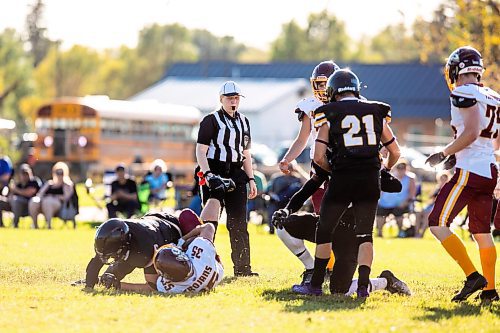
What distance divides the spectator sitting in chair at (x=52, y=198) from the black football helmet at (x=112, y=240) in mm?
12173

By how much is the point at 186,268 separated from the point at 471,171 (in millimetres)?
2408

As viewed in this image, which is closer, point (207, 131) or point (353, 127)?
point (353, 127)

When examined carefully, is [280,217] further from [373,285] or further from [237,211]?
[237,211]

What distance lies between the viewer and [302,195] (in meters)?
9.55

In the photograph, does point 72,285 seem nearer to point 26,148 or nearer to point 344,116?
point 344,116

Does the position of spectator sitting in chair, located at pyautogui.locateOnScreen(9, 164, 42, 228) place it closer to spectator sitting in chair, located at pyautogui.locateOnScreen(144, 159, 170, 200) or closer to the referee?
spectator sitting in chair, located at pyautogui.locateOnScreen(144, 159, 170, 200)

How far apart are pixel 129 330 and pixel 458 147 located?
3178mm

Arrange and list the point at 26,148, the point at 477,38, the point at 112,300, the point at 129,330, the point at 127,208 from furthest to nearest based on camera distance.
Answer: the point at 26,148, the point at 477,38, the point at 127,208, the point at 112,300, the point at 129,330

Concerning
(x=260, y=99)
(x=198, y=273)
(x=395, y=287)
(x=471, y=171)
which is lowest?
(x=395, y=287)

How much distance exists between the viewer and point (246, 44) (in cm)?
13212

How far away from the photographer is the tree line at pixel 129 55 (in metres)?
79.5

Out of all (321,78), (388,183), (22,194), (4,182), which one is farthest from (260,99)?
(388,183)

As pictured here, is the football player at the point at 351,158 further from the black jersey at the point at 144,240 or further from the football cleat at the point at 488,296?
the black jersey at the point at 144,240

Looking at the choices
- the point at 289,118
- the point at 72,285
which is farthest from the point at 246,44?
the point at 72,285
